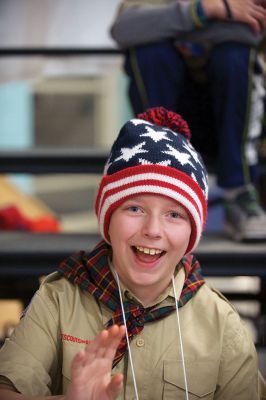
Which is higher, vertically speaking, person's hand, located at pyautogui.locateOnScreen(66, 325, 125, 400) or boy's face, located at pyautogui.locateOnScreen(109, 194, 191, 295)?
boy's face, located at pyautogui.locateOnScreen(109, 194, 191, 295)

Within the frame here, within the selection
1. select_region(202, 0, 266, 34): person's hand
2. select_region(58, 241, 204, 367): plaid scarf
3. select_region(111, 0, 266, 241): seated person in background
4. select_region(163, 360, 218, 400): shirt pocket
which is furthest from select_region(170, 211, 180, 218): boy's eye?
select_region(111, 0, 266, 241): seated person in background

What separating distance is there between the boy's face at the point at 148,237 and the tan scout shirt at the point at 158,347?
6 centimetres

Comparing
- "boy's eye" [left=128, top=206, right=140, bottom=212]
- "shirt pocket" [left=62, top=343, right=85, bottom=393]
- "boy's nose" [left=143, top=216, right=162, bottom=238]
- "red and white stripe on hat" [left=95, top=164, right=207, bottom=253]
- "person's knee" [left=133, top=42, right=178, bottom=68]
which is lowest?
"shirt pocket" [left=62, top=343, right=85, bottom=393]

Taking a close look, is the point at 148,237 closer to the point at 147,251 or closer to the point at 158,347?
the point at 147,251

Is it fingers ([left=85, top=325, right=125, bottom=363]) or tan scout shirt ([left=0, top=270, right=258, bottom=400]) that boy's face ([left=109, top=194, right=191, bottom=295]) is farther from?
fingers ([left=85, top=325, right=125, bottom=363])

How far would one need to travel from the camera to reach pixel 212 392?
1497 millimetres

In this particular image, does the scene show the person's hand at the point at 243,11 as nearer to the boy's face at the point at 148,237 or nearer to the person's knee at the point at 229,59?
the person's knee at the point at 229,59

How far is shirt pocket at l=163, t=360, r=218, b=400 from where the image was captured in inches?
58.3

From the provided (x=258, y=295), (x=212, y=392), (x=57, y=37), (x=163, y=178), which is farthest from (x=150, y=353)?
(x=57, y=37)

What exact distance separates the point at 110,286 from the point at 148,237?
5.4 inches

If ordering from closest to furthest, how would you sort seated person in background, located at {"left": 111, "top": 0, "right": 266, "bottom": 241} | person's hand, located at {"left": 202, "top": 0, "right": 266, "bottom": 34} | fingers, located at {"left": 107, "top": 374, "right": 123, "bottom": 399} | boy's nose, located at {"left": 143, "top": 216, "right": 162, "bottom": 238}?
fingers, located at {"left": 107, "top": 374, "right": 123, "bottom": 399} < boy's nose, located at {"left": 143, "top": 216, "right": 162, "bottom": 238} < person's hand, located at {"left": 202, "top": 0, "right": 266, "bottom": 34} < seated person in background, located at {"left": 111, "top": 0, "right": 266, "bottom": 241}

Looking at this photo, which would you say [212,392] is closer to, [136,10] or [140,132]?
[140,132]

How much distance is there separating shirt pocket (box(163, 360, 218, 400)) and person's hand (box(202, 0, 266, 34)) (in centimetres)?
83

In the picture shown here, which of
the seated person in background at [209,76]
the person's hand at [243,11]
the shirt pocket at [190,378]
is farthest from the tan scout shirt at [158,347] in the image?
the seated person in background at [209,76]
